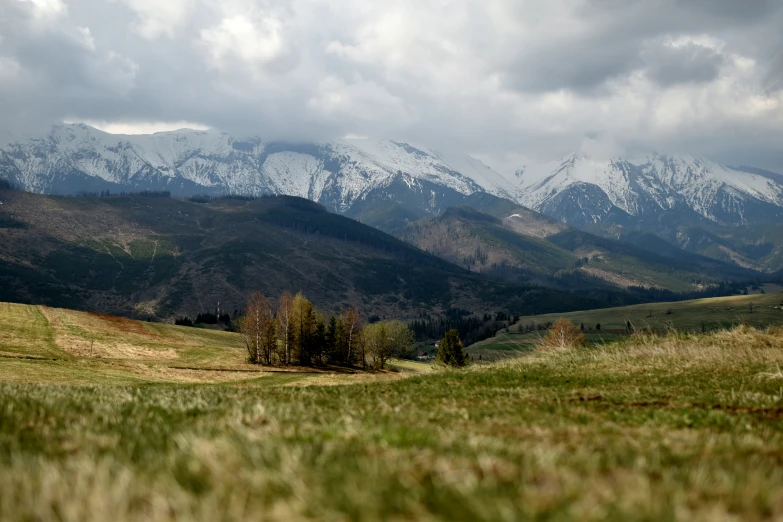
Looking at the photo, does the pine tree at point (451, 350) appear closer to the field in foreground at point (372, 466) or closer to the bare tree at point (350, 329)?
the bare tree at point (350, 329)

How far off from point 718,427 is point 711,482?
538 cm

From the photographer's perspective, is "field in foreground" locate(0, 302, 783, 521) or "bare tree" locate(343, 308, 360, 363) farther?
"bare tree" locate(343, 308, 360, 363)

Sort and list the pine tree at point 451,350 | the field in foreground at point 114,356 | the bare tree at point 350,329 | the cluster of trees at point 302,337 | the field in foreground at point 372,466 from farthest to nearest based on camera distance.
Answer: the bare tree at point 350,329 → the cluster of trees at point 302,337 → the pine tree at point 451,350 → the field in foreground at point 114,356 → the field in foreground at point 372,466

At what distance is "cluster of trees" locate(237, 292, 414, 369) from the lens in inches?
4250

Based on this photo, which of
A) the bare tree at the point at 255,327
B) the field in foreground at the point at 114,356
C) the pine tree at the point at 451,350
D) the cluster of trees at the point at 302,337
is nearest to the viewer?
the field in foreground at the point at 114,356

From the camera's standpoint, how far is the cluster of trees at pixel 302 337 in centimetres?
10794

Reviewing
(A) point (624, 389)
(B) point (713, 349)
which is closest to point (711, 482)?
(A) point (624, 389)

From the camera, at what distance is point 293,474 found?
386 cm

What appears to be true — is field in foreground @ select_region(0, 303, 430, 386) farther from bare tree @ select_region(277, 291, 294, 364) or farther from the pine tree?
the pine tree

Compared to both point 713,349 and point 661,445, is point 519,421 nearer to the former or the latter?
point 661,445

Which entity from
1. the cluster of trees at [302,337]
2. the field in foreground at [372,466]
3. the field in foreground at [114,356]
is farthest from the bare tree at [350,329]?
the field in foreground at [372,466]

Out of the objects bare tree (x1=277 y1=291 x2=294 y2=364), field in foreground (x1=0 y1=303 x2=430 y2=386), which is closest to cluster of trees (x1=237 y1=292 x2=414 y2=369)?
bare tree (x1=277 y1=291 x2=294 y2=364)

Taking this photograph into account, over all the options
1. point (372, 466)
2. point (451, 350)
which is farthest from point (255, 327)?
point (372, 466)

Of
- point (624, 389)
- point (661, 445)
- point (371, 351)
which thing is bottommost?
point (371, 351)
